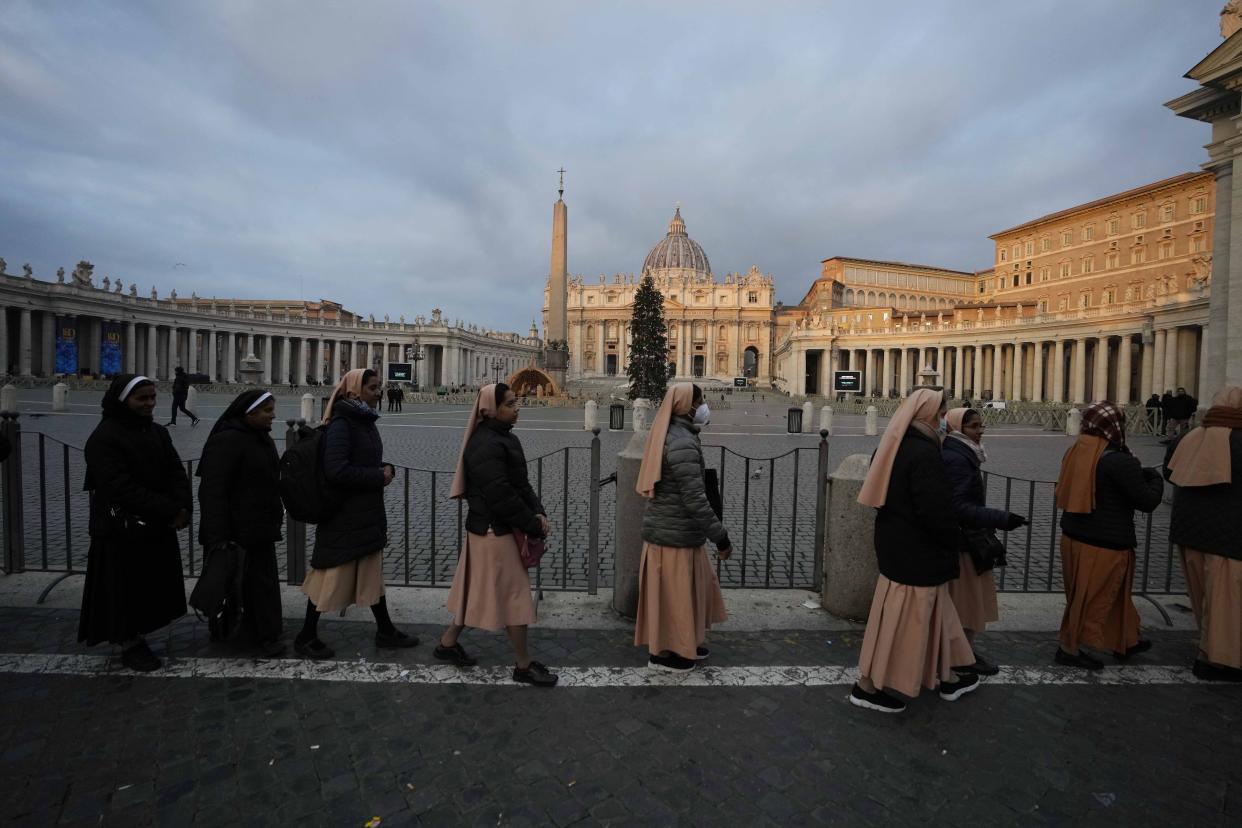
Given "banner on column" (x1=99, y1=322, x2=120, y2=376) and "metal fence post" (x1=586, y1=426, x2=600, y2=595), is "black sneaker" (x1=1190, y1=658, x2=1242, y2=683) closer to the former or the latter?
"metal fence post" (x1=586, y1=426, x2=600, y2=595)

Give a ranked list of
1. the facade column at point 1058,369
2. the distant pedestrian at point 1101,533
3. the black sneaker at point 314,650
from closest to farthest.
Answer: the distant pedestrian at point 1101,533 → the black sneaker at point 314,650 → the facade column at point 1058,369

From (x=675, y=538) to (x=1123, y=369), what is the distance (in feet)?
172

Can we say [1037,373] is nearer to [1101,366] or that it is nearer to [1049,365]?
[1049,365]

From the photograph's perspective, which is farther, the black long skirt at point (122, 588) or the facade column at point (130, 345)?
the facade column at point (130, 345)

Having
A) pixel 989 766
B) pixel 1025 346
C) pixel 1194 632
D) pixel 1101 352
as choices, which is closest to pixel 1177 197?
pixel 1025 346

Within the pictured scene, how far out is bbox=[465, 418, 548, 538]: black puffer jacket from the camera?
356 cm

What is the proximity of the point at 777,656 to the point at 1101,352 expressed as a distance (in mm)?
48476

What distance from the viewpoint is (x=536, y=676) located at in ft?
12.2

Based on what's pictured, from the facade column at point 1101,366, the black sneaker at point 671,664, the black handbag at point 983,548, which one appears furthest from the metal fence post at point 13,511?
the facade column at point 1101,366

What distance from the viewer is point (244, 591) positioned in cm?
402

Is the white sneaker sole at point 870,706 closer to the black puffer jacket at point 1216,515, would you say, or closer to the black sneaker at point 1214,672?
the black sneaker at point 1214,672

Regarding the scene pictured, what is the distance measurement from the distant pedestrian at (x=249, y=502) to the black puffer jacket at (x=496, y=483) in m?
1.25

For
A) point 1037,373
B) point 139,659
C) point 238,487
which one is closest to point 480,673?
point 238,487

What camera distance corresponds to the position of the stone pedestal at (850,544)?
4719 mm
